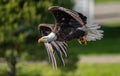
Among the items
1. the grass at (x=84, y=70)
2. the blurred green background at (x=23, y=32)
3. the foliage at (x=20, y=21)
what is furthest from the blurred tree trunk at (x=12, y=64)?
the grass at (x=84, y=70)

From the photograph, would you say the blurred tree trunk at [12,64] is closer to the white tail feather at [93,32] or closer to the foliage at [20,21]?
the foliage at [20,21]

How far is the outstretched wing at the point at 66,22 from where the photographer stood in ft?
20.7

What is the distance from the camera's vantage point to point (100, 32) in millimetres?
6473

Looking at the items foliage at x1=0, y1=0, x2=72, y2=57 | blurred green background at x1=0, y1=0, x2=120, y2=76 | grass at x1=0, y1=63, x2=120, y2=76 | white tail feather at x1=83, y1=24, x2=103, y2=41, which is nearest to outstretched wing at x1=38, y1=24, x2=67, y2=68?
white tail feather at x1=83, y1=24, x2=103, y2=41

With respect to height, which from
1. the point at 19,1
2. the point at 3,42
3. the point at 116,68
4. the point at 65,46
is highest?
the point at 65,46

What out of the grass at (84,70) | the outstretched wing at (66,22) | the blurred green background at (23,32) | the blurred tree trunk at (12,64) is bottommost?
the grass at (84,70)

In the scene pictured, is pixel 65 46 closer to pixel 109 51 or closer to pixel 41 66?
pixel 41 66

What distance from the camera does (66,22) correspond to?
6.43 m

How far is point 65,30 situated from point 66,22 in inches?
3.1

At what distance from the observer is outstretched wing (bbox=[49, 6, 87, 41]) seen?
20.7ft

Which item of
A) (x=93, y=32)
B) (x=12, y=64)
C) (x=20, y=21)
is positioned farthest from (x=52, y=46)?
(x=12, y=64)

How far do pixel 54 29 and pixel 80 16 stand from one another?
0.90 ft

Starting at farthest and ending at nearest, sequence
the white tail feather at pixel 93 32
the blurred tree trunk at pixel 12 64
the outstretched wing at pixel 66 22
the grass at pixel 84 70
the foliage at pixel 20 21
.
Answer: the grass at pixel 84 70 < the blurred tree trunk at pixel 12 64 < the foliage at pixel 20 21 < the white tail feather at pixel 93 32 < the outstretched wing at pixel 66 22

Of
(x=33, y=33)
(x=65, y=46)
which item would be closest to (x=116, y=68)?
A: (x=33, y=33)
